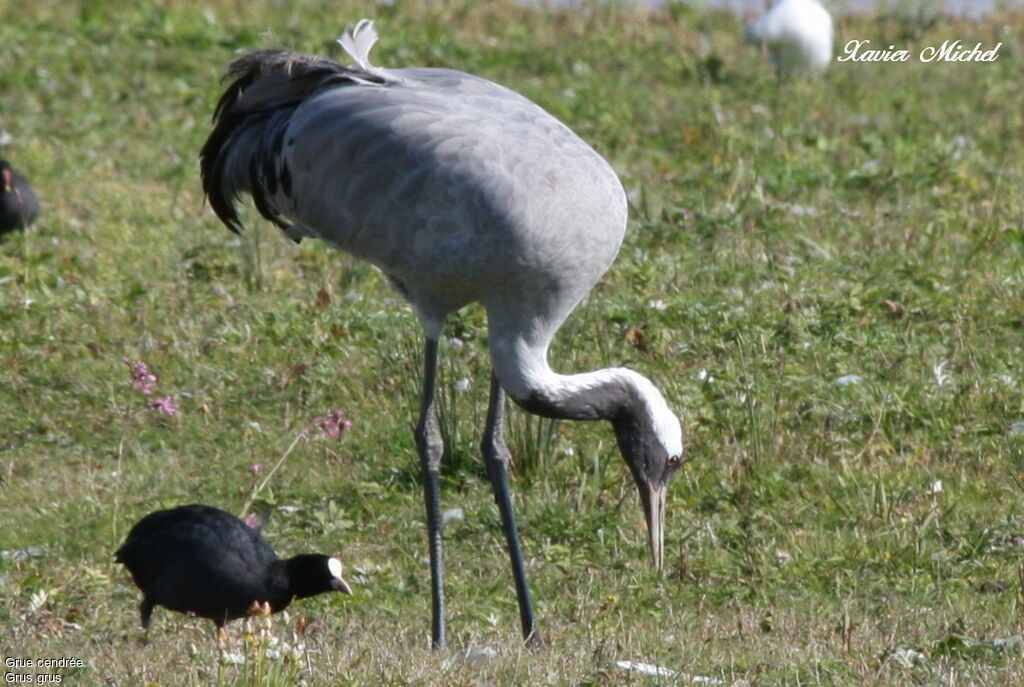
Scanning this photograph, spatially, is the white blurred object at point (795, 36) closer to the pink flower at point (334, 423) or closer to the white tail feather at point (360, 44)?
the pink flower at point (334, 423)

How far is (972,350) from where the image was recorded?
291 inches

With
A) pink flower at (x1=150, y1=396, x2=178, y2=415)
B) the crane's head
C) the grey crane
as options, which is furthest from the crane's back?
pink flower at (x1=150, y1=396, x2=178, y2=415)

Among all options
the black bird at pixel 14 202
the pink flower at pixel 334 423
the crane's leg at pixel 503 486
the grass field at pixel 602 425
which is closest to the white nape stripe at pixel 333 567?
the grass field at pixel 602 425

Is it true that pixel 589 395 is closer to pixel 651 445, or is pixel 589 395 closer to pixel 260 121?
pixel 651 445

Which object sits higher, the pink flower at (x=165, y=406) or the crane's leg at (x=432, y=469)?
the crane's leg at (x=432, y=469)

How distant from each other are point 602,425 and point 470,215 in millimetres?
1786

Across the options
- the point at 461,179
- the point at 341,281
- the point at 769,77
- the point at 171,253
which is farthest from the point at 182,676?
the point at 769,77

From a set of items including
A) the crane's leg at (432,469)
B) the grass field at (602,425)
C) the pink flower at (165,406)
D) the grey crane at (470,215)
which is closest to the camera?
the grass field at (602,425)

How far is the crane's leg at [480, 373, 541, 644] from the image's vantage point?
5.56m

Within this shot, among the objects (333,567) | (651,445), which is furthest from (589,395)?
(333,567)

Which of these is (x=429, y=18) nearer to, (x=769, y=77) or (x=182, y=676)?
(x=769, y=77)

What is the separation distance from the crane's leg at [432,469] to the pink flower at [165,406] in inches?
55.0

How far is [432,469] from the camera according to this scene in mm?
5934

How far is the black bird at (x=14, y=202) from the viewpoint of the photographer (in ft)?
28.3
